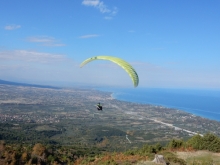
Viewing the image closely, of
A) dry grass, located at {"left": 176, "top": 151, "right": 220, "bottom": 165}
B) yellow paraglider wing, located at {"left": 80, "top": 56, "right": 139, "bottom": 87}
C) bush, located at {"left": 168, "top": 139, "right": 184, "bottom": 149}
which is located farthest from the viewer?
bush, located at {"left": 168, "top": 139, "right": 184, "bottom": 149}

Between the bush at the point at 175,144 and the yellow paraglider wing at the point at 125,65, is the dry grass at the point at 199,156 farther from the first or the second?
the yellow paraglider wing at the point at 125,65

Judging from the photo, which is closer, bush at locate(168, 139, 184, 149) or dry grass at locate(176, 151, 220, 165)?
dry grass at locate(176, 151, 220, 165)

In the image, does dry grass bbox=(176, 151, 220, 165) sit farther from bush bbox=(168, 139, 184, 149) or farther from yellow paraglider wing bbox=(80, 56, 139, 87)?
yellow paraglider wing bbox=(80, 56, 139, 87)

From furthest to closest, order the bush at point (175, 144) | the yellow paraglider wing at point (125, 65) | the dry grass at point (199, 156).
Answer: the bush at point (175, 144) < the dry grass at point (199, 156) < the yellow paraglider wing at point (125, 65)

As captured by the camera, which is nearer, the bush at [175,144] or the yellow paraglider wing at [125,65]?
the yellow paraglider wing at [125,65]

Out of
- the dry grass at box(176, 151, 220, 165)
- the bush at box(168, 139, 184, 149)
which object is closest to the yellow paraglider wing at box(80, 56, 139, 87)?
the dry grass at box(176, 151, 220, 165)

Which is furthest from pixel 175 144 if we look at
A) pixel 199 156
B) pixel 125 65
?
pixel 125 65

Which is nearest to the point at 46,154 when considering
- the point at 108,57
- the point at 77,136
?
the point at 108,57

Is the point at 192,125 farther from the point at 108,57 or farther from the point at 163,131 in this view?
the point at 108,57

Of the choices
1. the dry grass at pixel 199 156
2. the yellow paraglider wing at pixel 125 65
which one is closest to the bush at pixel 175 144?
the dry grass at pixel 199 156

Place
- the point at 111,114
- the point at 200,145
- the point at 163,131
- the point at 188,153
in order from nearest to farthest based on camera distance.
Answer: the point at 188,153
the point at 200,145
the point at 163,131
the point at 111,114

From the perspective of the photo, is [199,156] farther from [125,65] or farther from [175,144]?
[125,65]
